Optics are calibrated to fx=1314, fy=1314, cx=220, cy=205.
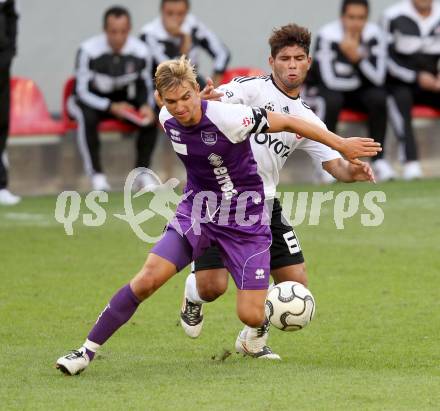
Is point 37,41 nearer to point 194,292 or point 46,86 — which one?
point 46,86

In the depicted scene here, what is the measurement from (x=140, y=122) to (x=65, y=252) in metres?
3.52

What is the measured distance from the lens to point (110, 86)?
14508 mm

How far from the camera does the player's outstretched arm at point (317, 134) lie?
6.83 metres

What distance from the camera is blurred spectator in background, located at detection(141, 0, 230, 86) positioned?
48.2ft

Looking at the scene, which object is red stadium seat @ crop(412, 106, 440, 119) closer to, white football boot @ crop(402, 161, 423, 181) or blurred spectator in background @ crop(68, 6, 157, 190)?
white football boot @ crop(402, 161, 423, 181)

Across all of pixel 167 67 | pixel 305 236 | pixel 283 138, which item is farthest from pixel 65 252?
pixel 167 67

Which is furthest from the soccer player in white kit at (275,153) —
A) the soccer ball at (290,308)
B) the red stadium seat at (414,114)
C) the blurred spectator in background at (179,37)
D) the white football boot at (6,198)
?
the red stadium seat at (414,114)

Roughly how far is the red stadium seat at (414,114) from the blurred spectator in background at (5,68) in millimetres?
4022

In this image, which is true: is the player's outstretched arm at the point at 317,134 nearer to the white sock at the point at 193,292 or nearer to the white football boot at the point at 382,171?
the white sock at the point at 193,292

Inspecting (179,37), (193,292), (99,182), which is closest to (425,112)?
(179,37)

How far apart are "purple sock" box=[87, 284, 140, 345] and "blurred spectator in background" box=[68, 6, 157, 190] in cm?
758

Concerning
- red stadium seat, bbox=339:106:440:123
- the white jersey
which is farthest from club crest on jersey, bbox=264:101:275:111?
red stadium seat, bbox=339:106:440:123

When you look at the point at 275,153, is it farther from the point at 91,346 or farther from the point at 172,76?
the point at 91,346

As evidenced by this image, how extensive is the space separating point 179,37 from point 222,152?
317 inches
